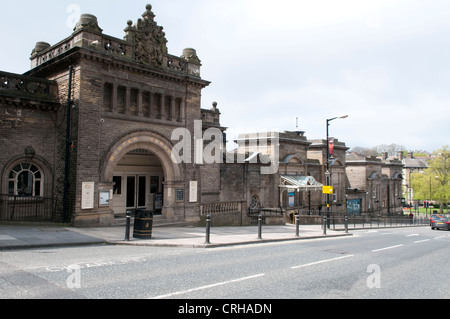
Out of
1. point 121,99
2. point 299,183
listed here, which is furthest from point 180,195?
point 299,183

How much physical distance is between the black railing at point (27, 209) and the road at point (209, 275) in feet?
18.4

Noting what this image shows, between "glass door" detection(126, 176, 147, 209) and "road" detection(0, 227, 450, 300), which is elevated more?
"glass door" detection(126, 176, 147, 209)

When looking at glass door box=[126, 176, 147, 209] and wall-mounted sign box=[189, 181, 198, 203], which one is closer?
glass door box=[126, 176, 147, 209]

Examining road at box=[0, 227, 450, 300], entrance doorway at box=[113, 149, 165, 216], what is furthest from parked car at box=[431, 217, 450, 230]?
entrance doorway at box=[113, 149, 165, 216]

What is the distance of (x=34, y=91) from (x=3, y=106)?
150 centimetres

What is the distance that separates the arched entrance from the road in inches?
269

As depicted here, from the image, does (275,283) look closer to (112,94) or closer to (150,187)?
(112,94)

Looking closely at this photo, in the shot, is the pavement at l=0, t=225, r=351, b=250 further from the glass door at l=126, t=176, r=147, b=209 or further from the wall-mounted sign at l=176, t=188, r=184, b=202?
the glass door at l=126, t=176, r=147, b=209

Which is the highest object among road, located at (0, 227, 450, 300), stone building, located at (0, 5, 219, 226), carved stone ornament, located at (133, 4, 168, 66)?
carved stone ornament, located at (133, 4, 168, 66)

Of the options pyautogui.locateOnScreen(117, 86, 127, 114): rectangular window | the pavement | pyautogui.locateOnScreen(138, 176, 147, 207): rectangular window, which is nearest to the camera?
the pavement

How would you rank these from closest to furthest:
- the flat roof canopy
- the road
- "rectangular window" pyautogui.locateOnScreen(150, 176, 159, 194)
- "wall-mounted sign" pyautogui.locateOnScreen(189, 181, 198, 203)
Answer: the road < "wall-mounted sign" pyautogui.locateOnScreen(189, 181, 198, 203) < "rectangular window" pyautogui.locateOnScreen(150, 176, 159, 194) < the flat roof canopy

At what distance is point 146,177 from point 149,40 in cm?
758

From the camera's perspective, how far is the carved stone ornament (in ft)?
55.7
